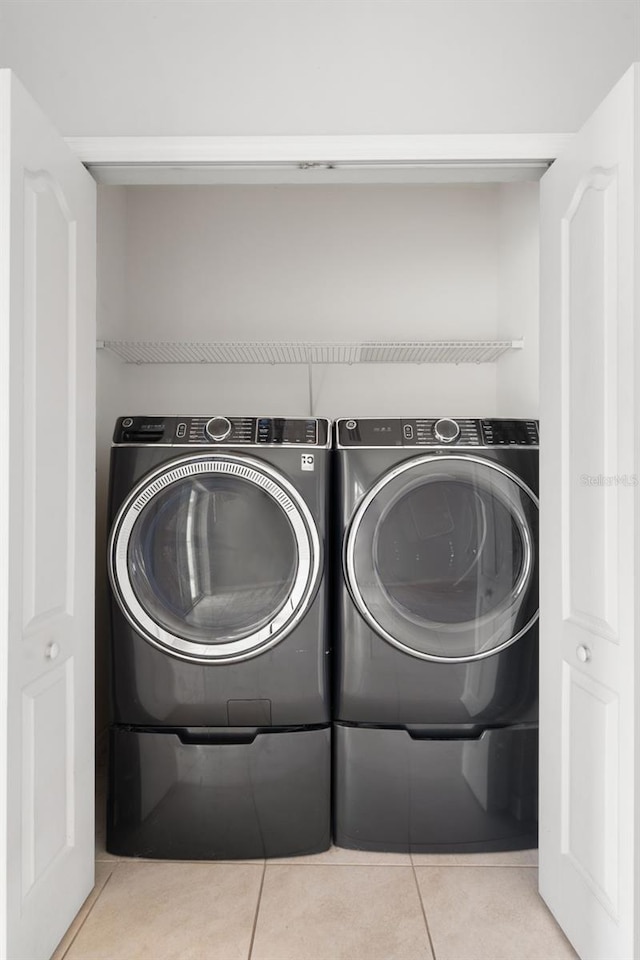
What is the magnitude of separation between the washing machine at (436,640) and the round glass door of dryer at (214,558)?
17cm

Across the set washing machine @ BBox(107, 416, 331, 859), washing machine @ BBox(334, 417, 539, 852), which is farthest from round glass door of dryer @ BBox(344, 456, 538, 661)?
washing machine @ BBox(107, 416, 331, 859)

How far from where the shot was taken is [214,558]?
190cm

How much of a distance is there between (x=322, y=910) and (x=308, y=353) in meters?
1.86

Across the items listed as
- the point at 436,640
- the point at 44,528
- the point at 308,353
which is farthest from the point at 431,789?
the point at 308,353

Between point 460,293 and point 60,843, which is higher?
point 460,293

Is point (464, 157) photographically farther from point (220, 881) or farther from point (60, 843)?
point (220, 881)

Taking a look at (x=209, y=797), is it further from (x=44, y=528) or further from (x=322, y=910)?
(x=44, y=528)

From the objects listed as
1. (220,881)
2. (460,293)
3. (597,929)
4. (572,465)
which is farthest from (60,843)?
(460,293)

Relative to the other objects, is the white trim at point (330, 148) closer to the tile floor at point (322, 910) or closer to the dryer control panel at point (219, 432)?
the dryer control panel at point (219, 432)

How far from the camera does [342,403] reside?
2684 millimetres

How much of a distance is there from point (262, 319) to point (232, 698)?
5.02ft

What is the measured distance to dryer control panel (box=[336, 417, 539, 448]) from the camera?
6.27 feet

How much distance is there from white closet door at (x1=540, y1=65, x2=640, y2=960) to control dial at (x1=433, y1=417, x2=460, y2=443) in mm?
318

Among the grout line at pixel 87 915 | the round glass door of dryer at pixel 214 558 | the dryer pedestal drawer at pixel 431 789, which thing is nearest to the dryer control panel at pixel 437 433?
the round glass door of dryer at pixel 214 558
